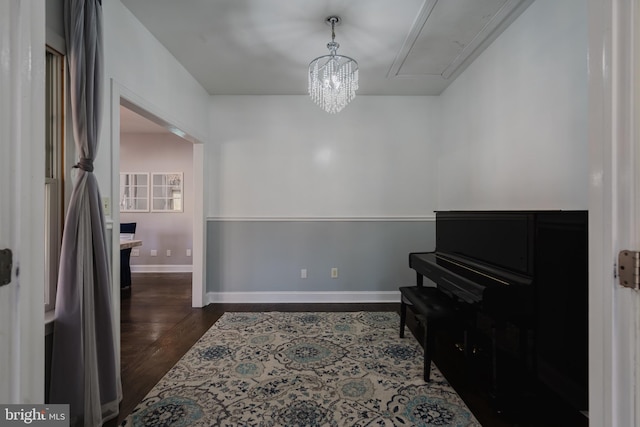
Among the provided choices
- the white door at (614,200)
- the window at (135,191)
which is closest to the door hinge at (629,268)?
the white door at (614,200)

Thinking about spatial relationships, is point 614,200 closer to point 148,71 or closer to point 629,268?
point 629,268

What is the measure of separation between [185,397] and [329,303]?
1.95m

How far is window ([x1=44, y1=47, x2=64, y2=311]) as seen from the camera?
1468 mm

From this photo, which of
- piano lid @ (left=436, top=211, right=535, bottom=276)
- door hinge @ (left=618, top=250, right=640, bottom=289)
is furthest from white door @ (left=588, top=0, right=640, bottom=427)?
piano lid @ (left=436, top=211, right=535, bottom=276)

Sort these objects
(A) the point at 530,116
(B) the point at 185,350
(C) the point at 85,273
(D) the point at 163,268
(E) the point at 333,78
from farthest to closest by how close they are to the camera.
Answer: (D) the point at 163,268 → (B) the point at 185,350 → (E) the point at 333,78 → (A) the point at 530,116 → (C) the point at 85,273

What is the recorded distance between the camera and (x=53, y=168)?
150 centimetres

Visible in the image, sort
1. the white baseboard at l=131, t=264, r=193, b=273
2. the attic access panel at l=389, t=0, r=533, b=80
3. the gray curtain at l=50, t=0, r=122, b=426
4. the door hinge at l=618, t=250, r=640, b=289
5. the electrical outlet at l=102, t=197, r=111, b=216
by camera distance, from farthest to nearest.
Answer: the white baseboard at l=131, t=264, r=193, b=273 < the attic access panel at l=389, t=0, r=533, b=80 < the electrical outlet at l=102, t=197, r=111, b=216 < the gray curtain at l=50, t=0, r=122, b=426 < the door hinge at l=618, t=250, r=640, b=289

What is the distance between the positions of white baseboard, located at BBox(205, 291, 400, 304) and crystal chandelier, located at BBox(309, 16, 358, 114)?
2183 millimetres

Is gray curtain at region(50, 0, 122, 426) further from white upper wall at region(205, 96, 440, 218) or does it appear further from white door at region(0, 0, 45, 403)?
white upper wall at region(205, 96, 440, 218)

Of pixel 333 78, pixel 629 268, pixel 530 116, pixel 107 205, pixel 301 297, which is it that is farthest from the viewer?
pixel 301 297

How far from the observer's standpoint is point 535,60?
6.15 ft

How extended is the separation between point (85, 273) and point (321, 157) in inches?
101

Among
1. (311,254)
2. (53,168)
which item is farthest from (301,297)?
(53,168)

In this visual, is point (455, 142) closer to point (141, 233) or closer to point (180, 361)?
point (180, 361)
